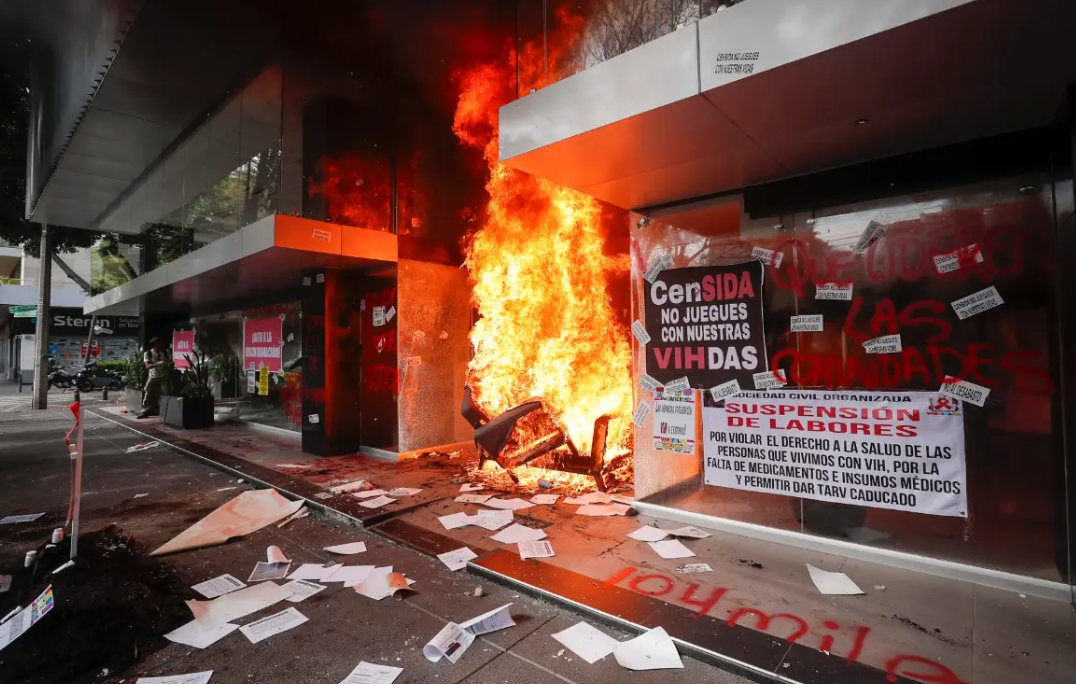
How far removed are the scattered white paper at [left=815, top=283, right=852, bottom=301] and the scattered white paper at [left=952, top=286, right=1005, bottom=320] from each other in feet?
2.33

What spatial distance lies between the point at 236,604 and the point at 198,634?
39 cm

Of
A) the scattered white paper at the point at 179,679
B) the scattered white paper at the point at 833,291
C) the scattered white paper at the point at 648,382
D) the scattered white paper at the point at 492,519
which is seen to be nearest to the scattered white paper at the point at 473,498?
the scattered white paper at the point at 492,519

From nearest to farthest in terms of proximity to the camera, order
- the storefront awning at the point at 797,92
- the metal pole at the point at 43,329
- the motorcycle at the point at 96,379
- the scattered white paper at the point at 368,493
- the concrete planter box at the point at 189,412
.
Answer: the storefront awning at the point at 797,92, the scattered white paper at the point at 368,493, the concrete planter box at the point at 189,412, the metal pole at the point at 43,329, the motorcycle at the point at 96,379

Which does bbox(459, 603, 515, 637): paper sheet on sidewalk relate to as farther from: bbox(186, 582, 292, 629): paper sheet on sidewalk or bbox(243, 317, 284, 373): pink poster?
bbox(243, 317, 284, 373): pink poster

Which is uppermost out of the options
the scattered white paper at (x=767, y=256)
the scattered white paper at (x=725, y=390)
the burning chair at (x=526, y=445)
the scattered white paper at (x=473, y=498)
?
the scattered white paper at (x=767, y=256)

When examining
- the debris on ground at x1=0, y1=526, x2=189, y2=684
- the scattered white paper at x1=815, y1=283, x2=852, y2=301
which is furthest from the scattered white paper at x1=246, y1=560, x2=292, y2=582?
the scattered white paper at x1=815, y1=283, x2=852, y2=301

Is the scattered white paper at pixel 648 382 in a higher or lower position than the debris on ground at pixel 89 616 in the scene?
higher

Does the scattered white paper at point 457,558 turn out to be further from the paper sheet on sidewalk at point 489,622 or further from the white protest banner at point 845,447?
the white protest banner at point 845,447

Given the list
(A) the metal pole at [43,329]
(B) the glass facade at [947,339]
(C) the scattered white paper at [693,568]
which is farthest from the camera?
(A) the metal pole at [43,329]

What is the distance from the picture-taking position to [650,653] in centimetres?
289

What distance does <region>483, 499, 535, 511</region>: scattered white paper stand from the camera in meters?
5.75

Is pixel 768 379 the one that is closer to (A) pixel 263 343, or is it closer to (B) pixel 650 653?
(B) pixel 650 653

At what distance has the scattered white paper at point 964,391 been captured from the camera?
3729mm

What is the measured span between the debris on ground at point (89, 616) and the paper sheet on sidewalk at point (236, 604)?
Result: 0.11 metres
